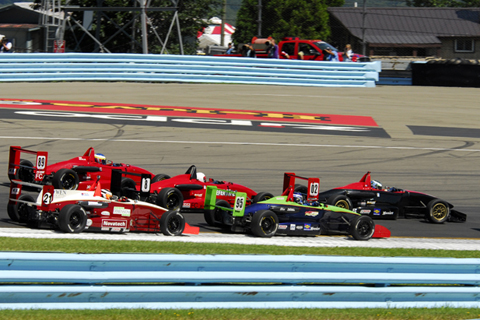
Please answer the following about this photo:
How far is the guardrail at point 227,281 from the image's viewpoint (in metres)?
5.54

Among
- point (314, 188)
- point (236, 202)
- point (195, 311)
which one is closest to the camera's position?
point (195, 311)

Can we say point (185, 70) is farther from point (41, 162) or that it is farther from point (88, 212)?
point (88, 212)

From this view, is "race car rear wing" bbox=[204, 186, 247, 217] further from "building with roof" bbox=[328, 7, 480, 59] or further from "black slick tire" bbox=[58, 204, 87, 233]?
"building with roof" bbox=[328, 7, 480, 59]

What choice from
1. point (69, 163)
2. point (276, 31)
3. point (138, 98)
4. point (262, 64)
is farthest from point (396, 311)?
point (276, 31)

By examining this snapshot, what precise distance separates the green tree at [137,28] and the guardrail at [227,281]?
26.5 metres

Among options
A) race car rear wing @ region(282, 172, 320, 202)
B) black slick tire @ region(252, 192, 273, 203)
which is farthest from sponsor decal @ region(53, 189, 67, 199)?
race car rear wing @ region(282, 172, 320, 202)

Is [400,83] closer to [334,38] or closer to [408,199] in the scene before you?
[334,38]

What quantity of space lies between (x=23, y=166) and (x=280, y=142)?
871cm

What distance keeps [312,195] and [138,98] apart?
15152 mm

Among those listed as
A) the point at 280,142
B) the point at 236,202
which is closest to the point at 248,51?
the point at 280,142

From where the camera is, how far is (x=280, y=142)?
17375 mm

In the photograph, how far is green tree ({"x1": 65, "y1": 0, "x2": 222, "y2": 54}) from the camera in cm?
3369

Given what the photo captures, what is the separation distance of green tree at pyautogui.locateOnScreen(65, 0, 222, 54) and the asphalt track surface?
876 centimetres

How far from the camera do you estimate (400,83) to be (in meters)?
31.3
